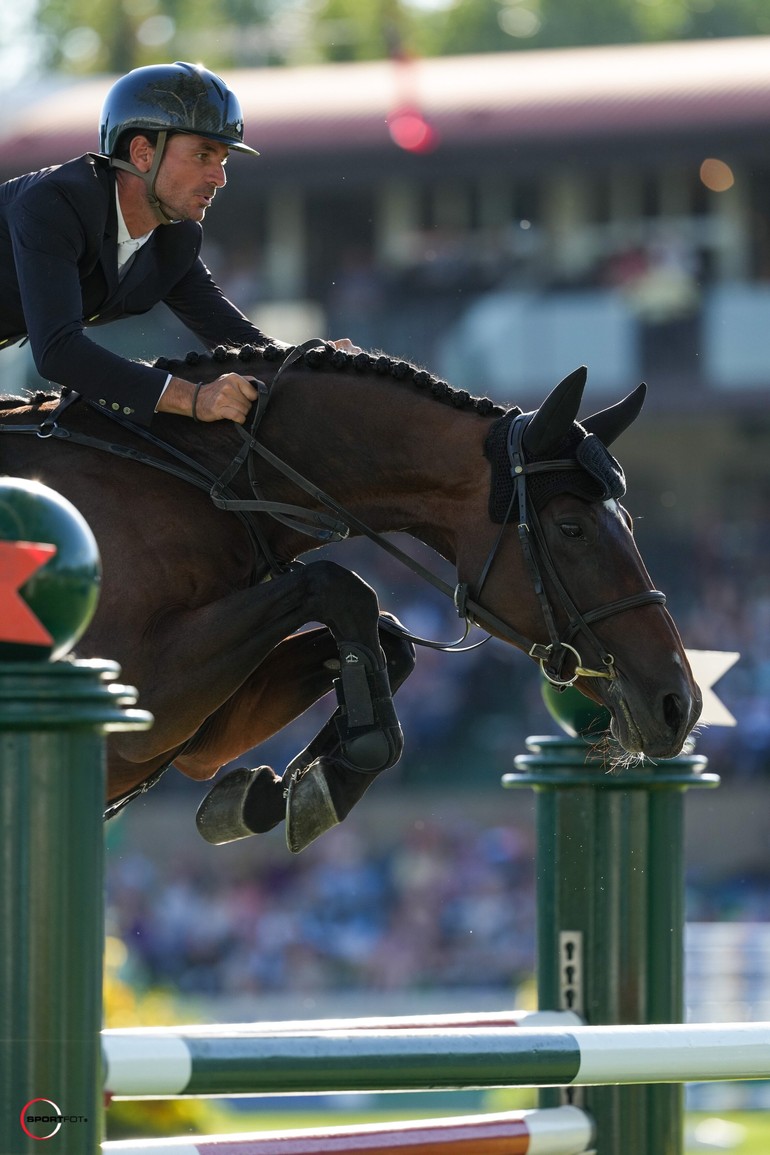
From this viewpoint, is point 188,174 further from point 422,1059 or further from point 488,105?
point 488,105

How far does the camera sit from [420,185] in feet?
60.4

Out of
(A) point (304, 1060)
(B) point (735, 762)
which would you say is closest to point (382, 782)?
(B) point (735, 762)

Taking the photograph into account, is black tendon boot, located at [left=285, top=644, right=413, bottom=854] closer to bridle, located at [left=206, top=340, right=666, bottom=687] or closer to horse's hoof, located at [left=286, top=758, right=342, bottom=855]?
horse's hoof, located at [left=286, top=758, right=342, bottom=855]

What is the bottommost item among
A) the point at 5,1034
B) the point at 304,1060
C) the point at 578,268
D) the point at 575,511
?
the point at 304,1060

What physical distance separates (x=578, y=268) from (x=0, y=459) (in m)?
15.2

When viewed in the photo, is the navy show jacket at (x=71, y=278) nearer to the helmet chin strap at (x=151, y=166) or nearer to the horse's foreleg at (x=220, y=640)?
the helmet chin strap at (x=151, y=166)

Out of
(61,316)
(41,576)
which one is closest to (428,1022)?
(61,316)

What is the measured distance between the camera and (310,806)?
3340mm

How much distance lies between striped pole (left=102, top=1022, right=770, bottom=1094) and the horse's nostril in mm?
647

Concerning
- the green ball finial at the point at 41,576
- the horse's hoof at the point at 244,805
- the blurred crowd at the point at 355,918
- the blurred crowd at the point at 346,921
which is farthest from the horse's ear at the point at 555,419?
the blurred crowd at the point at 346,921

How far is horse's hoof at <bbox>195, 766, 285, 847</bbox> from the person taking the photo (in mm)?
3500

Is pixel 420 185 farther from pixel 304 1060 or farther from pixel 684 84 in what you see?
pixel 304 1060

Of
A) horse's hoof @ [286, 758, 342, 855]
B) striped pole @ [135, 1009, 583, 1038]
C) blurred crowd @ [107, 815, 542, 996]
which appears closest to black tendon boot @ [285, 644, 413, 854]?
horse's hoof @ [286, 758, 342, 855]

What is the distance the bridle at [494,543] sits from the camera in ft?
10.8
